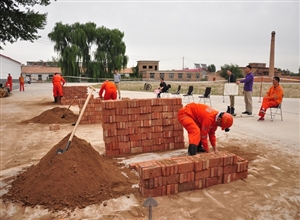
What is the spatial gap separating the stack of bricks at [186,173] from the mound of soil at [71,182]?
36cm

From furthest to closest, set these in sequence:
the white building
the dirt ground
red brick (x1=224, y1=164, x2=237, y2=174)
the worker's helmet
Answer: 1. the white building
2. the worker's helmet
3. red brick (x1=224, y1=164, x2=237, y2=174)
4. the dirt ground

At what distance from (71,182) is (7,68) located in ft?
122

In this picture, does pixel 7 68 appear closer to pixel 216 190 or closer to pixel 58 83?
pixel 58 83

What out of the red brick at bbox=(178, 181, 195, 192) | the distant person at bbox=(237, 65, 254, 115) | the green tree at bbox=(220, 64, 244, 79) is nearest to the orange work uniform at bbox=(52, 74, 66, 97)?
the distant person at bbox=(237, 65, 254, 115)

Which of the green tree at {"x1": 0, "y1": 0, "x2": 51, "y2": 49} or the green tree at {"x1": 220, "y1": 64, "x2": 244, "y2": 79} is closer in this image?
the green tree at {"x1": 0, "y1": 0, "x2": 51, "y2": 49}

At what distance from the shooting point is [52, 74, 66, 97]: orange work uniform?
1228cm

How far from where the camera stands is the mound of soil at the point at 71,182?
9.90 ft

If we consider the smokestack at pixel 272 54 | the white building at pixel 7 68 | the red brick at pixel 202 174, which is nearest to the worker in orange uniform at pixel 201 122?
the red brick at pixel 202 174

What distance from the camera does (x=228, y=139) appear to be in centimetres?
602

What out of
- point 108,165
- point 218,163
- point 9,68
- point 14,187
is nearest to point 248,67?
point 218,163

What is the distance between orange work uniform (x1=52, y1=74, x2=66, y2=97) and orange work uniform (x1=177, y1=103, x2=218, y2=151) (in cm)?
958

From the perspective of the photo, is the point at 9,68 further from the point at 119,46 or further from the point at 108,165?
the point at 108,165

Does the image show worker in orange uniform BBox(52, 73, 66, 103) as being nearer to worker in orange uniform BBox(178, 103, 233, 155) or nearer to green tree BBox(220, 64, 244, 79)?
worker in orange uniform BBox(178, 103, 233, 155)

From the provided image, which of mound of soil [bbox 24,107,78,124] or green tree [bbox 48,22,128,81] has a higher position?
green tree [bbox 48,22,128,81]
